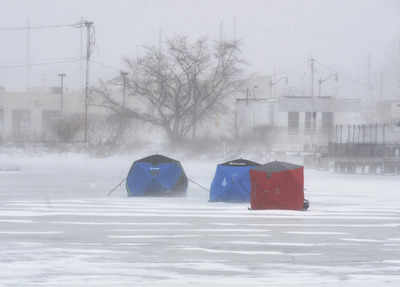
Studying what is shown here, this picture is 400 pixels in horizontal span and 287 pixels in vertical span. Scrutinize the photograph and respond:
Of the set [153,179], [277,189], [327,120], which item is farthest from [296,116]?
[277,189]

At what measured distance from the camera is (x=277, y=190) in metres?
22.6

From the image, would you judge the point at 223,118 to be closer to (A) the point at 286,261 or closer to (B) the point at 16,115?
(B) the point at 16,115

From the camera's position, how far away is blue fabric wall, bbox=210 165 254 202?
25719 millimetres

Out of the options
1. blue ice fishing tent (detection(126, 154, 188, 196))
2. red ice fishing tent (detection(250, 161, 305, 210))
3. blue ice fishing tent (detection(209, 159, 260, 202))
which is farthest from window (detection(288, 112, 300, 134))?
red ice fishing tent (detection(250, 161, 305, 210))

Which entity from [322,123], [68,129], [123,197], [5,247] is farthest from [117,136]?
[5,247]

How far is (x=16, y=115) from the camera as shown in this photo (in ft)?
297

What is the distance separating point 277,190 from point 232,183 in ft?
11.3

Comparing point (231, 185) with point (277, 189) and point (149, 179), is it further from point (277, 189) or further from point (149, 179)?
point (149, 179)

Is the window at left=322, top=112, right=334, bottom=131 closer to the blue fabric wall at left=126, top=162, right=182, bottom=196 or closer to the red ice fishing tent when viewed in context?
the blue fabric wall at left=126, top=162, right=182, bottom=196

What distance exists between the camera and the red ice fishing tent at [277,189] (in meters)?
22.6

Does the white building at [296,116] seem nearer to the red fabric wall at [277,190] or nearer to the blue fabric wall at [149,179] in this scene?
the blue fabric wall at [149,179]

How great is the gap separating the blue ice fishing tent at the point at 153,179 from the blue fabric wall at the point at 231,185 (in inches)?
110

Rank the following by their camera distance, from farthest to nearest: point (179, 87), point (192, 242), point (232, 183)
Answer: point (179, 87) < point (232, 183) < point (192, 242)

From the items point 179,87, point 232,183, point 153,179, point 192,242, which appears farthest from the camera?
point 179,87
